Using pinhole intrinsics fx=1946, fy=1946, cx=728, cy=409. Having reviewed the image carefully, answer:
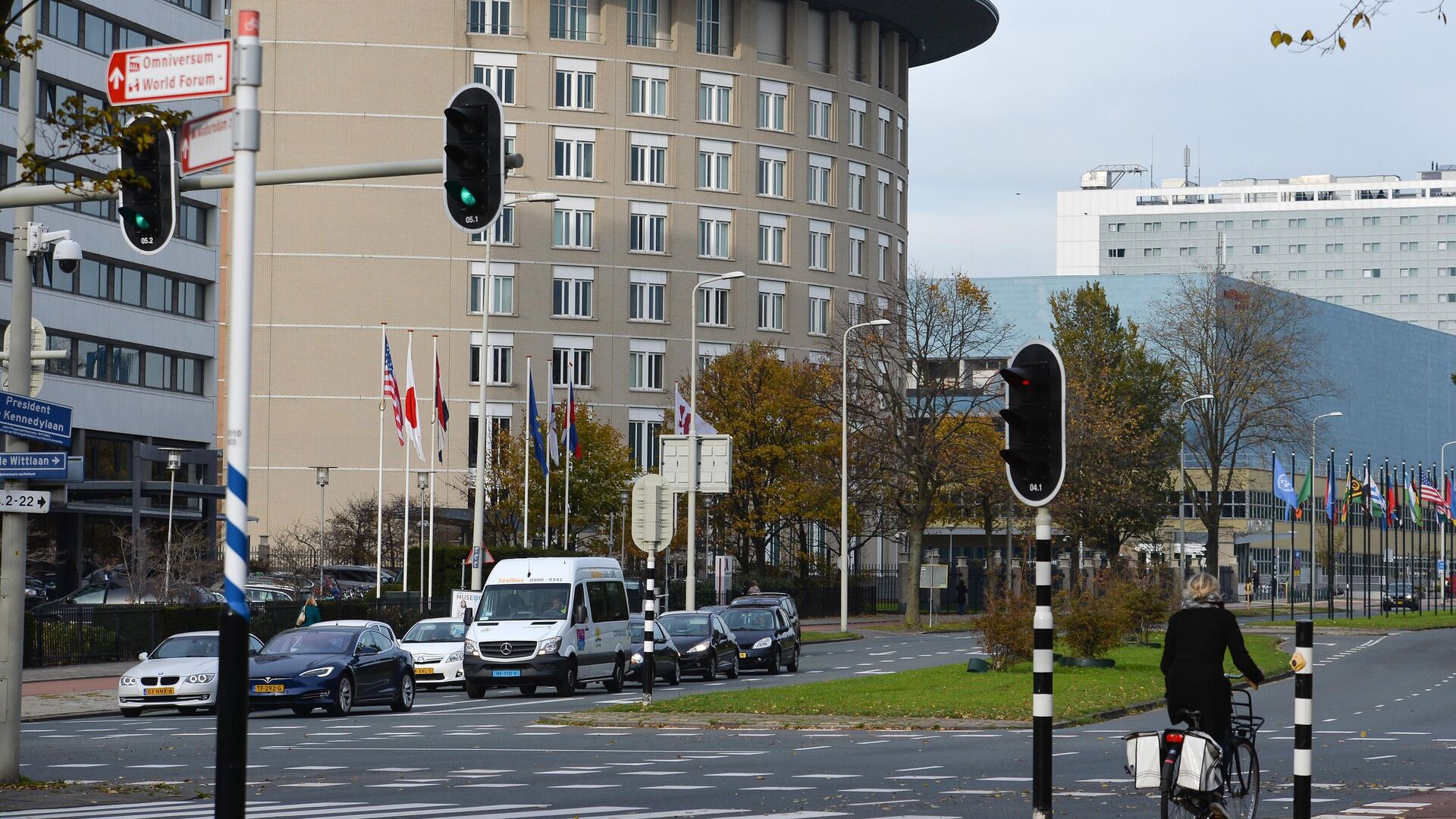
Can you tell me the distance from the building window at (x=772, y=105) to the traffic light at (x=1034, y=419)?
78613mm

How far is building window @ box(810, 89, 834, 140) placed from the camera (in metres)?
91.5

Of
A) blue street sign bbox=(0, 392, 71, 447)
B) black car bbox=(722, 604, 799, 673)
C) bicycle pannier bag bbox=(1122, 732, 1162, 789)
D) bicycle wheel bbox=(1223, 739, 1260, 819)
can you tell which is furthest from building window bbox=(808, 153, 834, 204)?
bicycle pannier bag bbox=(1122, 732, 1162, 789)

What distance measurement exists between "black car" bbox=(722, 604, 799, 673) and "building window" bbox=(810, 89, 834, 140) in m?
51.0

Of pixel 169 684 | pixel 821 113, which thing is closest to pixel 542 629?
pixel 169 684

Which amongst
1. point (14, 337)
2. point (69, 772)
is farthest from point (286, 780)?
point (14, 337)

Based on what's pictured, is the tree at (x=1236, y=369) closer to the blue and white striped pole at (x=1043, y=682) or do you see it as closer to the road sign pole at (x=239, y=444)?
the blue and white striped pole at (x=1043, y=682)

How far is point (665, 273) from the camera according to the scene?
289 feet

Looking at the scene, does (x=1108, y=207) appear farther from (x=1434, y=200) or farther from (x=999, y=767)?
(x=999, y=767)

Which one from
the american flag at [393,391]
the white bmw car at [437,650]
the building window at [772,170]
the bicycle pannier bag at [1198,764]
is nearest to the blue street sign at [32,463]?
the bicycle pannier bag at [1198,764]

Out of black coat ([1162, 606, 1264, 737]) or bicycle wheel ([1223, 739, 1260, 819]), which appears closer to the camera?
black coat ([1162, 606, 1264, 737])

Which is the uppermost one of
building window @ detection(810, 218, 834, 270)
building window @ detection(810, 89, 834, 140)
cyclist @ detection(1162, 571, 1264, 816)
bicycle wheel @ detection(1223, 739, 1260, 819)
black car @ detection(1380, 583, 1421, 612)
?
building window @ detection(810, 89, 834, 140)

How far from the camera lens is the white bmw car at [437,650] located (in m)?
37.5

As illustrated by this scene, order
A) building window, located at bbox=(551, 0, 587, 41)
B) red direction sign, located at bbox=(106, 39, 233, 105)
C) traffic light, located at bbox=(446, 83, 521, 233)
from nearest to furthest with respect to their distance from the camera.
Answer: red direction sign, located at bbox=(106, 39, 233, 105), traffic light, located at bbox=(446, 83, 521, 233), building window, located at bbox=(551, 0, 587, 41)

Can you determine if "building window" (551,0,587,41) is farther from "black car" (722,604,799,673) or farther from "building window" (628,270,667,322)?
"black car" (722,604,799,673)
